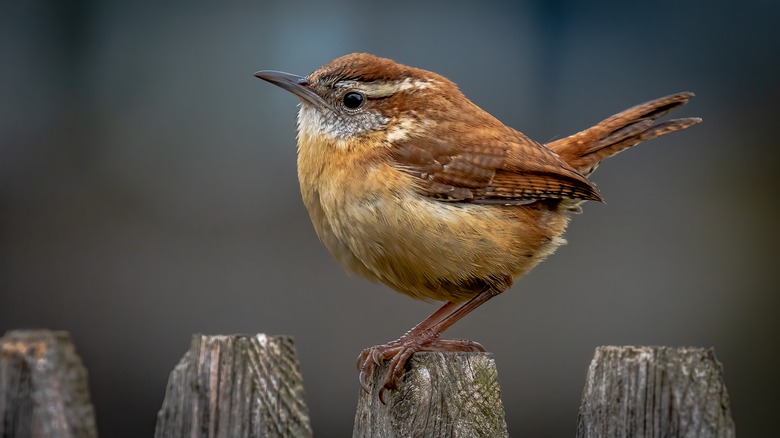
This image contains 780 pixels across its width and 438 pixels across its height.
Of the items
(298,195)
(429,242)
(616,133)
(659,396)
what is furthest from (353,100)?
(298,195)

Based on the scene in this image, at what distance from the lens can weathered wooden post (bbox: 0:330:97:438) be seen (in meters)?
2.29

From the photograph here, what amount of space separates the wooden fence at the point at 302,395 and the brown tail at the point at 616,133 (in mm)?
1992

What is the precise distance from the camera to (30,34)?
21.3 feet

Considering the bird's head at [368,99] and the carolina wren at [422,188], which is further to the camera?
the bird's head at [368,99]

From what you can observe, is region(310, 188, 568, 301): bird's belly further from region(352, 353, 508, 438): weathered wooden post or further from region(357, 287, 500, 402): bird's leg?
region(352, 353, 508, 438): weathered wooden post

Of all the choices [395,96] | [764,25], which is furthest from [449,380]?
[764,25]

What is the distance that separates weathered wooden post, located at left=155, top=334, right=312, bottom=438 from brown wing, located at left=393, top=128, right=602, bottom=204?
127cm

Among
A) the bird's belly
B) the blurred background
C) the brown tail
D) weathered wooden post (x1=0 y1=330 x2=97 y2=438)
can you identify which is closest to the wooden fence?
weathered wooden post (x1=0 y1=330 x2=97 y2=438)

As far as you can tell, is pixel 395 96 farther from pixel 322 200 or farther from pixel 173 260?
pixel 173 260

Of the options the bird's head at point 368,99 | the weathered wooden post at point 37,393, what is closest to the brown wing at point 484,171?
the bird's head at point 368,99

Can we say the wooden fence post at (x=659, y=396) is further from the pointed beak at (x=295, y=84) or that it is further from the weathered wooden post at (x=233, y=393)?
the pointed beak at (x=295, y=84)

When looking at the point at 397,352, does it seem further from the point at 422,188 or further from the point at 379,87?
the point at 379,87

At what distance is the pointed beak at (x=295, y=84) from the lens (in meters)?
4.05

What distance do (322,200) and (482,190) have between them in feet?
2.20
